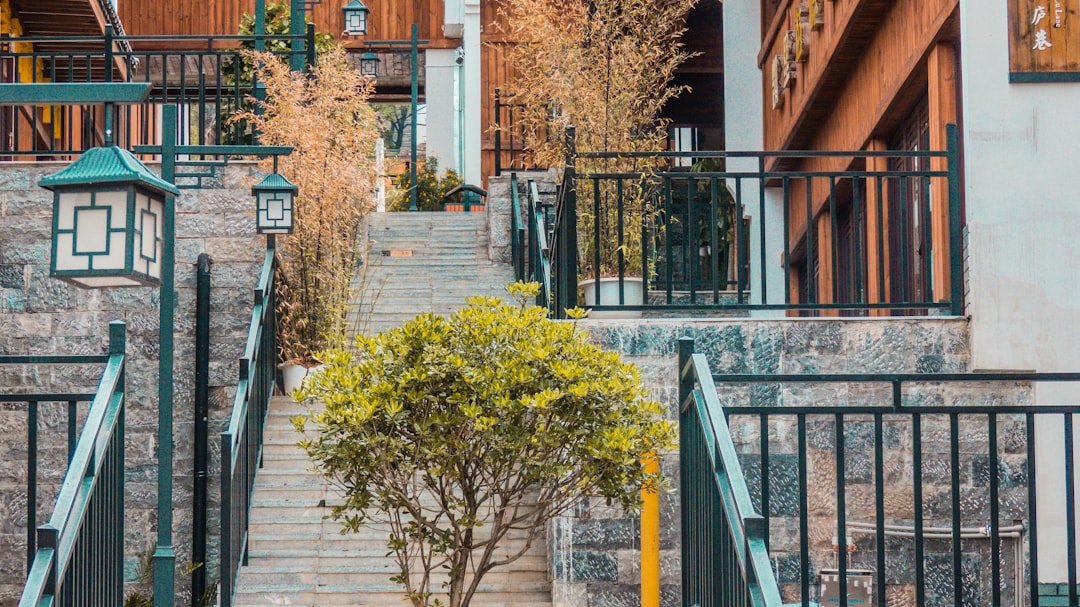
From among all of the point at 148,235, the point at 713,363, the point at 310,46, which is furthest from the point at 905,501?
the point at 310,46

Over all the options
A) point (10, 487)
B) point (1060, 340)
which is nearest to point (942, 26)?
point (1060, 340)

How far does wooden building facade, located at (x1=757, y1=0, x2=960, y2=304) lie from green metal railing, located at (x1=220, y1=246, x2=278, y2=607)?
10.6 feet

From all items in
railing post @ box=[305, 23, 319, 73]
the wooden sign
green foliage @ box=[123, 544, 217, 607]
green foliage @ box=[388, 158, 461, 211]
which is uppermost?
railing post @ box=[305, 23, 319, 73]

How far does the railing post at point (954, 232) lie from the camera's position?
790cm

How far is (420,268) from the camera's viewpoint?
13.0 metres

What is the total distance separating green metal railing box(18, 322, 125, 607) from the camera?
454cm

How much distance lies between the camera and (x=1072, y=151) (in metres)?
7.88

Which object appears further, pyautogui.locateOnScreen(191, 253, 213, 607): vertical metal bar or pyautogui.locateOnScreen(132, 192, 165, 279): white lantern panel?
pyautogui.locateOnScreen(191, 253, 213, 607): vertical metal bar

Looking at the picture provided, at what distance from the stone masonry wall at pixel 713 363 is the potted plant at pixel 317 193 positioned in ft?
10.4

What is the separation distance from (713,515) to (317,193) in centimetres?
668

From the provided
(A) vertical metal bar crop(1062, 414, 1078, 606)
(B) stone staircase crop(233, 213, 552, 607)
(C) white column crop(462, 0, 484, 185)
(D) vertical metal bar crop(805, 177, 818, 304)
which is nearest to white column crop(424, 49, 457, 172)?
(C) white column crop(462, 0, 484, 185)

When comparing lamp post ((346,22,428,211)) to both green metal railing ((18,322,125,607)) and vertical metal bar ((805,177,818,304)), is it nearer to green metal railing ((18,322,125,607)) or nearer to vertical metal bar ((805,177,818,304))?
vertical metal bar ((805,177,818,304))

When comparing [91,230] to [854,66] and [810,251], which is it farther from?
[854,66]

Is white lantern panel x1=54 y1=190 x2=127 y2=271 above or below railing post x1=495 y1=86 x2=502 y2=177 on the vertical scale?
below
